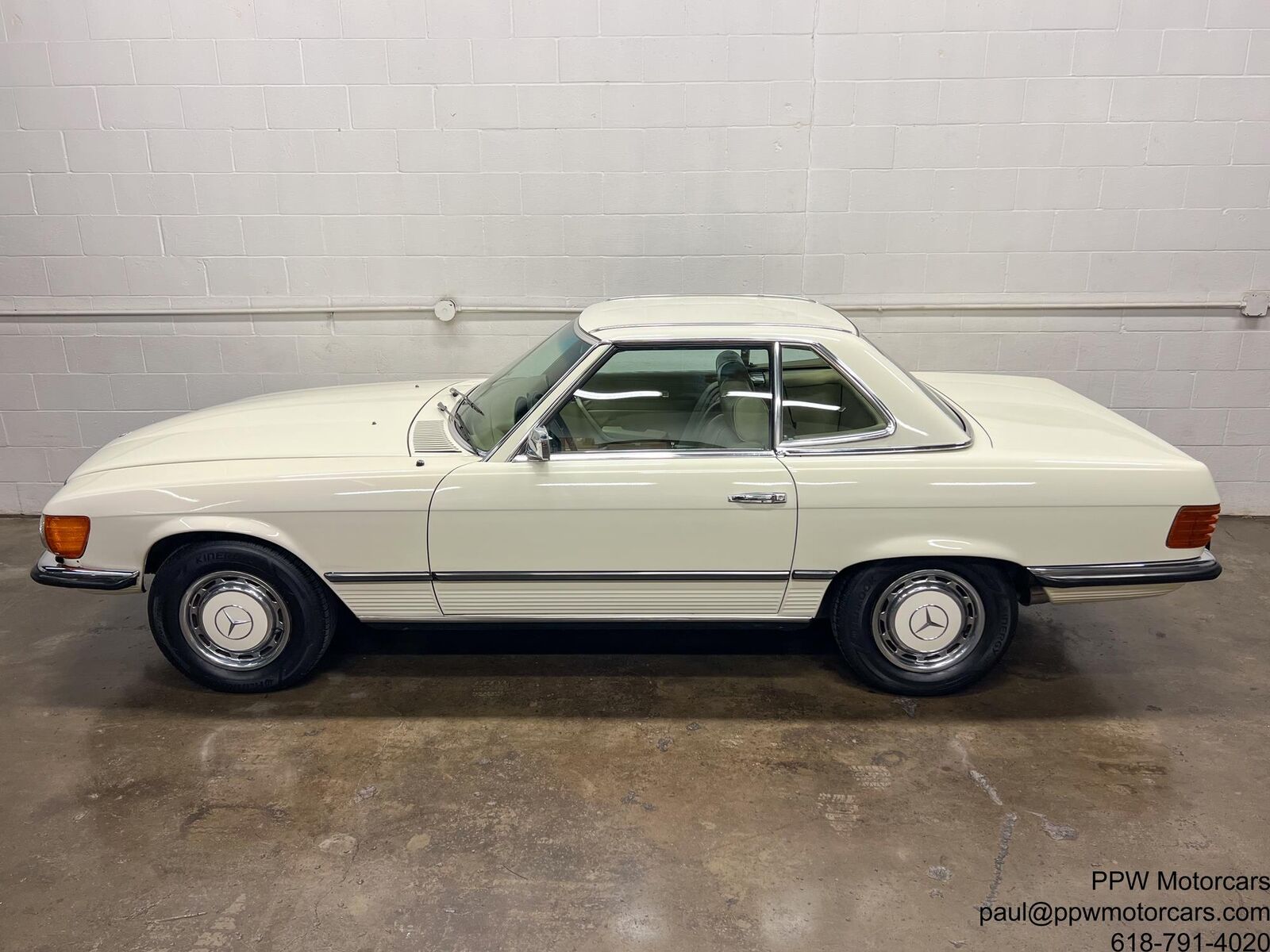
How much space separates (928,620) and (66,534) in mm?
3443

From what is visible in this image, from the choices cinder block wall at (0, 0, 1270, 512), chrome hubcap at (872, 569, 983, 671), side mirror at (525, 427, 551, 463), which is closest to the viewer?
side mirror at (525, 427, 551, 463)

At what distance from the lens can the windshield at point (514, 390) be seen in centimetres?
360

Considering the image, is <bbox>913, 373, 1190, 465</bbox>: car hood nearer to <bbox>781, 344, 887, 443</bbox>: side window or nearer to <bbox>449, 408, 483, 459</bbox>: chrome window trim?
<bbox>781, 344, 887, 443</bbox>: side window

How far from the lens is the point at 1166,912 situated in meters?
2.67

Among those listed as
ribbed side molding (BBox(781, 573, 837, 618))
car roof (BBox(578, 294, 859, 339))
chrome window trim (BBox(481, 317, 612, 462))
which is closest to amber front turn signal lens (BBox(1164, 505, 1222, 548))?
ribbed side molding (BBox(781, 573, 837, 618))

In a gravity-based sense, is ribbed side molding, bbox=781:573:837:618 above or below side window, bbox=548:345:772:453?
below

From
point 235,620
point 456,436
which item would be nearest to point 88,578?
point 235,620

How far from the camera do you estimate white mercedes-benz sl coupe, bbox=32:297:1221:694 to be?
3.41m

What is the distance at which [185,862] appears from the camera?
286 centimetres

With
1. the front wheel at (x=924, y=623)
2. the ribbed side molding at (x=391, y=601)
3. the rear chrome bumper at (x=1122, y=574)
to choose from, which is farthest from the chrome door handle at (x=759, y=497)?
the ribbed side molding at (x=391, y=601)

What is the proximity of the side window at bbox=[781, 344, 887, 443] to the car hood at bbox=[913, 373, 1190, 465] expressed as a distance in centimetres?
55

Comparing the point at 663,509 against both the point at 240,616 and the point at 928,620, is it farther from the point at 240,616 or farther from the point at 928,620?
the point at 240,616

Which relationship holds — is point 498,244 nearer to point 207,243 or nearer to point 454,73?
point 454,73

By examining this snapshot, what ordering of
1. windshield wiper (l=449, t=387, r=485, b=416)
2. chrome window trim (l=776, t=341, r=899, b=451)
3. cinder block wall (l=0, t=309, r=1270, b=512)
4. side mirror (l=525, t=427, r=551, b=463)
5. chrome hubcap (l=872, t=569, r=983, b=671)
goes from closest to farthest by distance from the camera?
1. side mirror (l=525, t=427, r=551, b=463)
2. chrome window trim (l=776, t=341, r=899, b=451)
3. chrome hubcap (l=872, t=569, r=983, b=671)
4. windshield wiper (l=449, t=387, r=485, b=416)
5. cinder block wall (l=0, t=309, r=1270, b=512)
